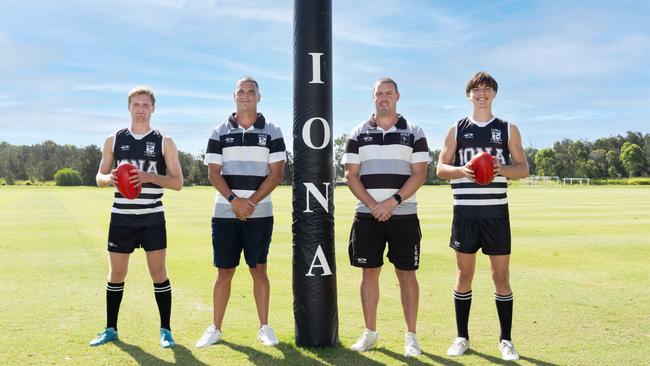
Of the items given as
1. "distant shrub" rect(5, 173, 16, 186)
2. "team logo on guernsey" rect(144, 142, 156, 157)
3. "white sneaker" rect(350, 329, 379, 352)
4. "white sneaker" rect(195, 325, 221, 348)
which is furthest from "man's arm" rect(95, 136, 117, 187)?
"distant shrub" rect(5, 173, 16, 186)

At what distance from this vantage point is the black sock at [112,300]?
17.7ft

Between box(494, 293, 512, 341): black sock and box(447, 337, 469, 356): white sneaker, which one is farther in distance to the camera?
box(494, 293, 512, 341): black sock

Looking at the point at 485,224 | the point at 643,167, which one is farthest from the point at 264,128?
the point at 643,167

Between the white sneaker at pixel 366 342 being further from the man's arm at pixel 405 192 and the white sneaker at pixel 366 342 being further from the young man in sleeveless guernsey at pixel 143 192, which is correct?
the young man in sleeveless guernsey at pixel 143 192

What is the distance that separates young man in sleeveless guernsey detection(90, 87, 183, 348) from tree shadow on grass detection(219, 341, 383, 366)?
872 millimetres

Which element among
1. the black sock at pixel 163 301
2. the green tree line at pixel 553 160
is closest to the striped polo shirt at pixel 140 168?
the black sock at pixel 163 301

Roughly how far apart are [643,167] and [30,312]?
13076 cm

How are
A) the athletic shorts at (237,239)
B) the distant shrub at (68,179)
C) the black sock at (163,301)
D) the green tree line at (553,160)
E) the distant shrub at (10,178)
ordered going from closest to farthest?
the athletic shorts at (237,239), the black sock at (163,301), the distant shrub at (68,179), the distant shrub at (10,178), the green tree line at (553,160)

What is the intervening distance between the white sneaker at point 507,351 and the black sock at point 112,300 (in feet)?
11.8

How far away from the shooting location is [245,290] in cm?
781

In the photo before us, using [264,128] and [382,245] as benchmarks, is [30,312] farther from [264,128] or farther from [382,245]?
[382,245]

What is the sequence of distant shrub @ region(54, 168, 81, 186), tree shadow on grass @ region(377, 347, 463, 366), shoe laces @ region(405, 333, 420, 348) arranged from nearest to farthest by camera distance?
tree shadow on grass @ region(377, 347, 463, 366), shoe laces @ region(405, 333, 420, 348), distant shrub @ region(54, 168, 81, 186)

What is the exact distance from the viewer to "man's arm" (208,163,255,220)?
505cm

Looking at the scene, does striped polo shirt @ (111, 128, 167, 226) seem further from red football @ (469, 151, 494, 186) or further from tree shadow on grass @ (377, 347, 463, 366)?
red football @ (469, 151, 494, 186)
